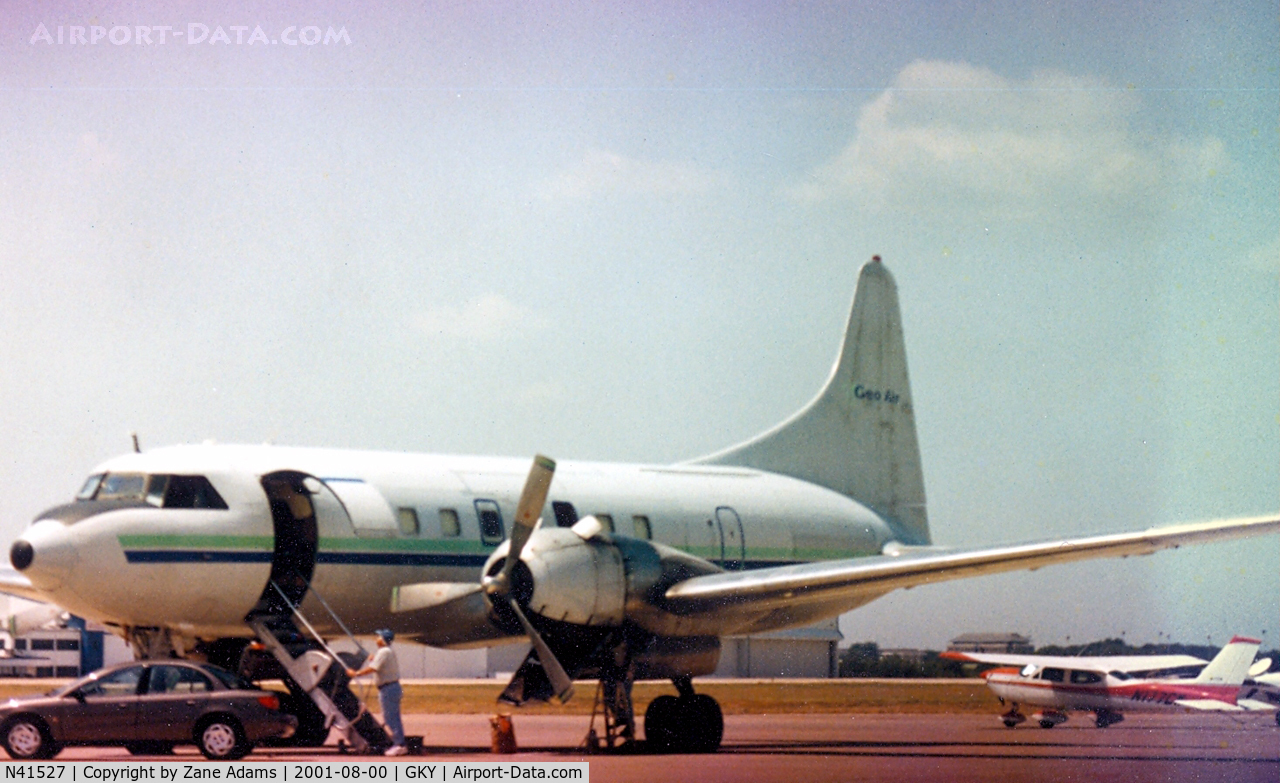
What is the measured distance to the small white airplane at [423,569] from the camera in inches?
529

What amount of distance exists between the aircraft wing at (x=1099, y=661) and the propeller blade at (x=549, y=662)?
12590mm

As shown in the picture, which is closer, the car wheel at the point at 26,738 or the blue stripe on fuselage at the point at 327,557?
the car wheel at the point at 26,738

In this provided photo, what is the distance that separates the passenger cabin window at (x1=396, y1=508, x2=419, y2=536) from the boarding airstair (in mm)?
1259

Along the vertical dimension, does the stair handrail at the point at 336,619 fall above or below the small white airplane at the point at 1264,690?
above

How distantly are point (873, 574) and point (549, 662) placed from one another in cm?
334

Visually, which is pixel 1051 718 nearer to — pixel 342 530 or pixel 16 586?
pixel 342 530

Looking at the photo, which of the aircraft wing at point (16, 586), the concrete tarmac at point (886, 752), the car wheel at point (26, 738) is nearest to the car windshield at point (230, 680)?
the concrete tarmac at point (886, 752)

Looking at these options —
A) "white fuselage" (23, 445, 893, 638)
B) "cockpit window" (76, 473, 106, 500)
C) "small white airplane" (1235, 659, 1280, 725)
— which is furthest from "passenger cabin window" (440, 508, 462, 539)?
"small white airplane" (1235, 659, 1280, 725)

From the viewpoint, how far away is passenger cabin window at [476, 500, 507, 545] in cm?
1579

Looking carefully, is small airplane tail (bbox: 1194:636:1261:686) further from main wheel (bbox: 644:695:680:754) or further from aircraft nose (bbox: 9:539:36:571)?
aircraft nose (bbox: 9:539:36:571)

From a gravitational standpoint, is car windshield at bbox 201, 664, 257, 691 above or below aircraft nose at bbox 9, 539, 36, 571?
below

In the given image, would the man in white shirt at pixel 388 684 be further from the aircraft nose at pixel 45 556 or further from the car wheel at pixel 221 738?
the aircraft nose at pixel 45 556
